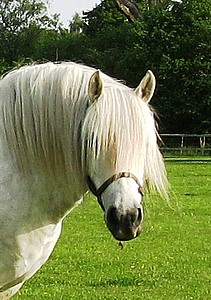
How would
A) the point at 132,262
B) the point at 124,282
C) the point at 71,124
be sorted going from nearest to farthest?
1. the point at 71,124
2. the point at 124,282
3. the point at 132,262

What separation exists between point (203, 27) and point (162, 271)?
30089mm

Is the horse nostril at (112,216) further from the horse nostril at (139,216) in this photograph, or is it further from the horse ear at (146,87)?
the horse ear at (146,87)

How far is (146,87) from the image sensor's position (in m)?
3.54

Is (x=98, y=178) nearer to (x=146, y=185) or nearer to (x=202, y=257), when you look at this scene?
(x=146, y=185)

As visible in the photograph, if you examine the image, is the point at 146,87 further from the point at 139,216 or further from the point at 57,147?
the point at 139,216

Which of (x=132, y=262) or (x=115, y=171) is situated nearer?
(x=115, y=171)

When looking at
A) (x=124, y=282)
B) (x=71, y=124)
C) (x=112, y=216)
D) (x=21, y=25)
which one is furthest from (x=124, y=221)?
(x=21, y=25)

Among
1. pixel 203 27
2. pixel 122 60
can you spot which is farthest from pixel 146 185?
pixel 122 60

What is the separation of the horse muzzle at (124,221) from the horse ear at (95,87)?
580mm

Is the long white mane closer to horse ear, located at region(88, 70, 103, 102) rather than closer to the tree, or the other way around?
horse ear, located at region(88, 70, 103, 102)

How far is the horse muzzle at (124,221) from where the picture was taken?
3.15 m

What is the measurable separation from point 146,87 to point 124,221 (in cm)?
75

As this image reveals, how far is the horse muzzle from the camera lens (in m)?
3.15

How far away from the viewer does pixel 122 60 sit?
39.2 m
